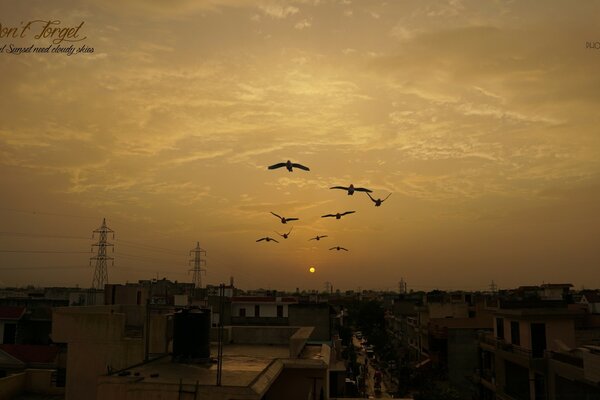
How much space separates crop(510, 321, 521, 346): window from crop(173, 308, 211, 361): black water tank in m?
23.7

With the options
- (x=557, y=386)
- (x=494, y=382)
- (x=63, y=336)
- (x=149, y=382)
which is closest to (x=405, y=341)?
(x=494, y=382)

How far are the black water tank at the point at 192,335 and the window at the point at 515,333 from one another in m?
23.7

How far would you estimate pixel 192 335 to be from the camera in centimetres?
1508

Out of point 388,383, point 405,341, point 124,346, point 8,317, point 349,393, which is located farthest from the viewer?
point 405,341

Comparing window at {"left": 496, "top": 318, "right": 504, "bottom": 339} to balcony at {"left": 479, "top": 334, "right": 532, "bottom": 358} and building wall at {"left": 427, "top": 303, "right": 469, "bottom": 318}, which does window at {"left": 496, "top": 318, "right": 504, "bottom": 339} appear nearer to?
balcony at {"left": 479, "top": 334, "right": 532, "bottom": 358}

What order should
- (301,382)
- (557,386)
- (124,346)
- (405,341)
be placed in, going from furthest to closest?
(405,341)
(557,386)
(124,346)
(301,382)

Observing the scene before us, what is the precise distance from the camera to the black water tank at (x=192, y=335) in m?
14.9

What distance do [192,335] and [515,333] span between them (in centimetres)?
2443

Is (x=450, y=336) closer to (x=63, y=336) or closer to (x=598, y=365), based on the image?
(x=598, y=365)

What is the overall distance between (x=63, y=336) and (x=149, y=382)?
10.9 m

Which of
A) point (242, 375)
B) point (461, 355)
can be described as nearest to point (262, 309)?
point (461, 355)

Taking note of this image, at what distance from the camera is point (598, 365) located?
1964 cm

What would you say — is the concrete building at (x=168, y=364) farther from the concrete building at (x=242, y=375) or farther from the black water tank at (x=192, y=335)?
the black water tank at (x=192, y=335)

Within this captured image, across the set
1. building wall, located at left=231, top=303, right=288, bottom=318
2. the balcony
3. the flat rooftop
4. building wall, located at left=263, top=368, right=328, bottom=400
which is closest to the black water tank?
the flat rooftop
